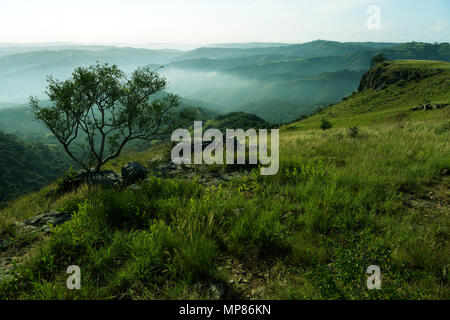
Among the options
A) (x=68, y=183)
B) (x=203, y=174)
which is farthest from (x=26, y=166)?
(x=203, y=174)

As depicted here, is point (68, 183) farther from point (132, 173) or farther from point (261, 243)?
point (261, 243)

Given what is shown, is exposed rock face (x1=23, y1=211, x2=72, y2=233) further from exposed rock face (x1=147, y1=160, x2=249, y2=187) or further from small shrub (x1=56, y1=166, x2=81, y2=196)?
small shrub (x1=56, y1=166, x2=81, y2=196)

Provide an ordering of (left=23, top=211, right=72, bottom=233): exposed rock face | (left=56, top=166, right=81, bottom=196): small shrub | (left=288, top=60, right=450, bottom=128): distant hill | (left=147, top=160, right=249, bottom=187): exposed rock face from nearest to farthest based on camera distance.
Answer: (left=23, top=211, right=72, bottom=233): exposed rock face
(left=147, top=160, right=249, bottom=187): exposed rock face
(left=56, top=166, right=81, bottom=196): small shrub
(left=288, top=60, right=450, bottom=128): distant hill

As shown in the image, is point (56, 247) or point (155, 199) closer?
point (56, 247)

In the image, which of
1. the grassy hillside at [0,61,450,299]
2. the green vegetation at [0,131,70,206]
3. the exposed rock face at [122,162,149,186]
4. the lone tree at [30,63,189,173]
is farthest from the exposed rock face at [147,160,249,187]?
the green vegetation at [0,131,70,206]

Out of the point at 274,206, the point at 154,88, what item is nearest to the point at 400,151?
the point at 274,206

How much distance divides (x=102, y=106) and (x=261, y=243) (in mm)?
13182

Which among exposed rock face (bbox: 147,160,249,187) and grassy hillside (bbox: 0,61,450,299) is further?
exposed rock face (bbox: 147,160,249,187)

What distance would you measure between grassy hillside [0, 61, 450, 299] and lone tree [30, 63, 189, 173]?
8481mm

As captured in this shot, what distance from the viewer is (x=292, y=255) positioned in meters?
3.04

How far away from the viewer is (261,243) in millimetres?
3219

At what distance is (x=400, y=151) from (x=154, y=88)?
→ 45.3ft

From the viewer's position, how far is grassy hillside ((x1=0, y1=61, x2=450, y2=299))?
8.45ft

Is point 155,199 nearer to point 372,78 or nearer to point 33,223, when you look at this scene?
point 33,223
